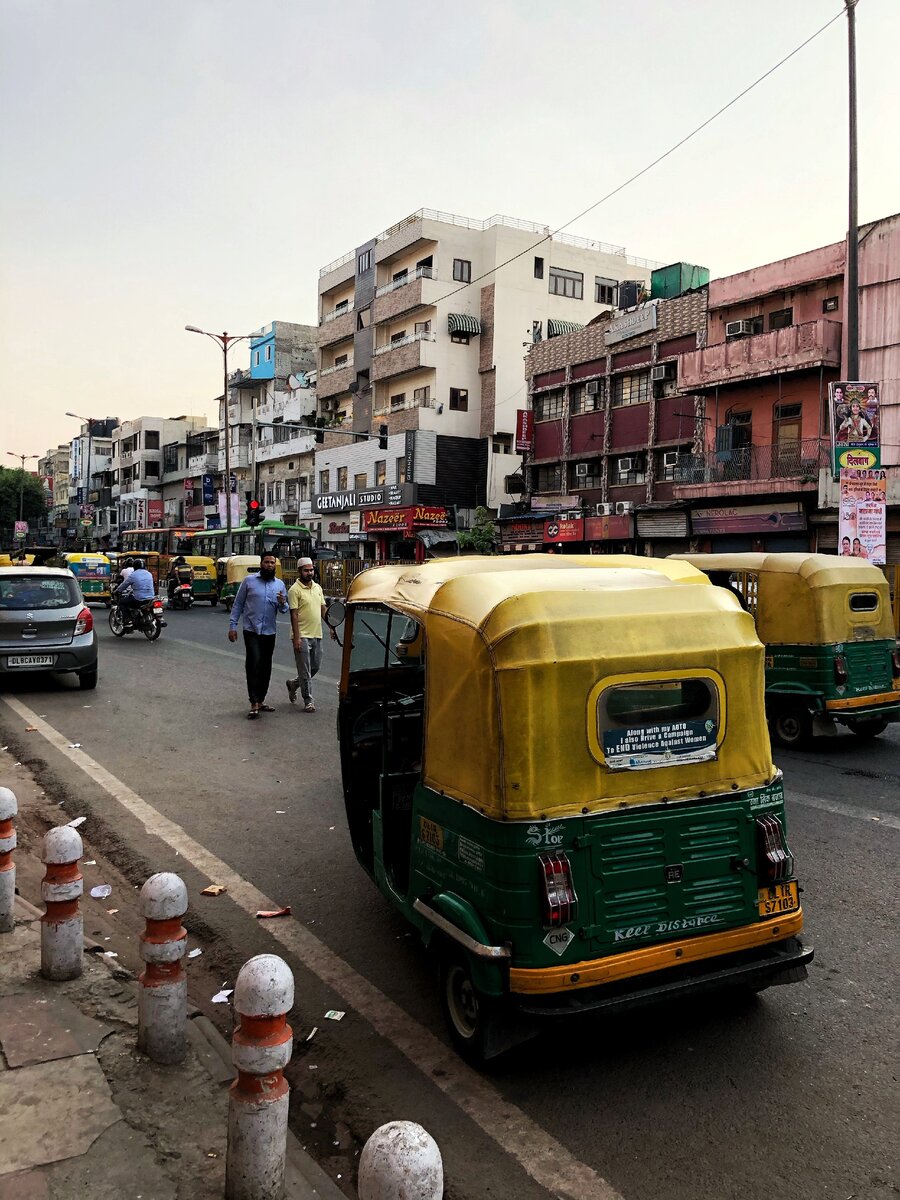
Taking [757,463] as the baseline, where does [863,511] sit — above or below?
below

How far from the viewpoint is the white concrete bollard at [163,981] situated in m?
3.40

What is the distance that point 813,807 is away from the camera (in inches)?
286

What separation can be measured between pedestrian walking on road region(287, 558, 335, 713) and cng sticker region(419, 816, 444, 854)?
726 centimetres

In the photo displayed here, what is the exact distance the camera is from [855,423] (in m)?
15.3

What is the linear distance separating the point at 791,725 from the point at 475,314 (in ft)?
130

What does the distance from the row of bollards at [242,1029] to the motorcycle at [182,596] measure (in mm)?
26992

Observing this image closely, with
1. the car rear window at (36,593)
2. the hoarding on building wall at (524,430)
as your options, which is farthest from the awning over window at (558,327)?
the car rear window at (36,593)

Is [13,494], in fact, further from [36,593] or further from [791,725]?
[791,725]

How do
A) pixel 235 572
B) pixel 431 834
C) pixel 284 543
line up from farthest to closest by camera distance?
1. pixel 284 543
2. pixel 235 572
3. pixel 431 834

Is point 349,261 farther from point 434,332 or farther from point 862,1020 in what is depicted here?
point 862,1020

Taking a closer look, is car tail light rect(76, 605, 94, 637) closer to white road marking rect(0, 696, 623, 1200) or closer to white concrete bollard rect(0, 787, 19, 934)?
white road marking rect(0, 696, 623, 1200)

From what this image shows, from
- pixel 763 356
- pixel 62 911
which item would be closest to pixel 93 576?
pixel 763 356

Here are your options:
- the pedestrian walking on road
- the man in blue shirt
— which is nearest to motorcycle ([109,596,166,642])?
the pedestrian walking on road

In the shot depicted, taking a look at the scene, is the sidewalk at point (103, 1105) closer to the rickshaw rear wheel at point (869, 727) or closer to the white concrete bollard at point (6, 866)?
the white concrete bollard at point (6, 866)
